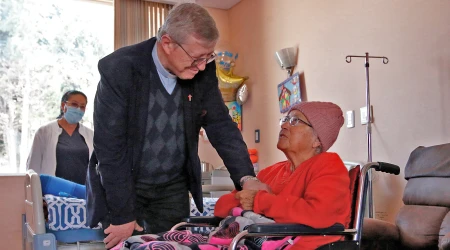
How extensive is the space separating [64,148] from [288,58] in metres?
2.06

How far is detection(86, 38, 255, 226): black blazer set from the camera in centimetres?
146

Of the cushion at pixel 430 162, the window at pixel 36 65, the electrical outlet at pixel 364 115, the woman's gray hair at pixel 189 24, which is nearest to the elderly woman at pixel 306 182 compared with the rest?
the woman's gray hair at pixel 189 24

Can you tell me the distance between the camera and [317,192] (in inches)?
59.1

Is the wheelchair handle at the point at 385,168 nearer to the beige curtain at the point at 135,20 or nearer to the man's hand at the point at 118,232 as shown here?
the man's hand at the point at 118,232

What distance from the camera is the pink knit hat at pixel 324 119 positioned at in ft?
6.01

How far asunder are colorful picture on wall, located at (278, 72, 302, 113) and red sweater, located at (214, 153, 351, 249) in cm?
249

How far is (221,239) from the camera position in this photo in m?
1.54

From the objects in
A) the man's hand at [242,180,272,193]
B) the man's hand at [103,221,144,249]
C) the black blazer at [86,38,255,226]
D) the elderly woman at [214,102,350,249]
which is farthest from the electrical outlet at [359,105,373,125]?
the man's hand at [103,221,144,249]

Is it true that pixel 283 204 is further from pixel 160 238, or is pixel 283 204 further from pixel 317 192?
pixel 160 238

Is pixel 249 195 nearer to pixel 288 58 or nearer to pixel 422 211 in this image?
pixel 422 211

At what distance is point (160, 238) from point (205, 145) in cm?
403

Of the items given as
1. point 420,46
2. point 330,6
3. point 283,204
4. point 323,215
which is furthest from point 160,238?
point 330,6

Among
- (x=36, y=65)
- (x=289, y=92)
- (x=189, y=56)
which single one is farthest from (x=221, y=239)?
(x=36, y=65)

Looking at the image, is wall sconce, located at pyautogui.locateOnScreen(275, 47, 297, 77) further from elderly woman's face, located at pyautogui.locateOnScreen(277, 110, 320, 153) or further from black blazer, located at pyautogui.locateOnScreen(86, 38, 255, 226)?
black blazer, located at pyautogui.locateOnScreen(86, 38, 255, 226)
